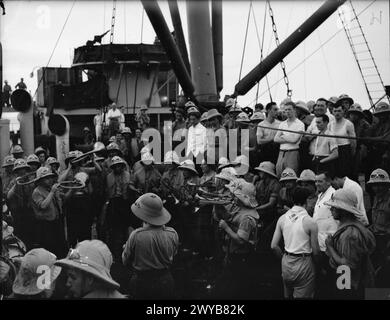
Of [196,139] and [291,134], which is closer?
[291,134]

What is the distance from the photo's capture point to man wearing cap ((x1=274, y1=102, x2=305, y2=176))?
7871mm

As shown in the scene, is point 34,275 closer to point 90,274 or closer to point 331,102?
point 90,274

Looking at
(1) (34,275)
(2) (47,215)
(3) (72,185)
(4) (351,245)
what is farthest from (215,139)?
(1) (34,275)

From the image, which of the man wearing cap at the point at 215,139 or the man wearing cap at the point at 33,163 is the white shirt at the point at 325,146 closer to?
the man wearing cap at the point at 215,139

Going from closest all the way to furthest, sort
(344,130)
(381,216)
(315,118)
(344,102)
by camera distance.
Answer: (381,216) < (344,130) < (315,118) < (344,102)

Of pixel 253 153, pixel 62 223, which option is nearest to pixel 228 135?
pixel 253 153

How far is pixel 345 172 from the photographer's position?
23.8 ft

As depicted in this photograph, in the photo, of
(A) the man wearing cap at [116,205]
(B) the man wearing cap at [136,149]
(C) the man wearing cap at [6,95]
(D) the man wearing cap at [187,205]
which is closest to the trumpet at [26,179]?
(A) the man wearing cap at [116,205]

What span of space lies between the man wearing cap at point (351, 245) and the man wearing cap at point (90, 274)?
2.02m

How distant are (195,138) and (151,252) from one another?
99.2 inches

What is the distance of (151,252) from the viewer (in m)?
6.25

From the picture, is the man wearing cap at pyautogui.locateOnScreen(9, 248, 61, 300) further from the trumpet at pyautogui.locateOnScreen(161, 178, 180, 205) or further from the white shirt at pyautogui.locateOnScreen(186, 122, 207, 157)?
the white shirt at pyautogui.locateOnScreen(186, 122, 207, 157)

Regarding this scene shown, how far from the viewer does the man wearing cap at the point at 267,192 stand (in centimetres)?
749
